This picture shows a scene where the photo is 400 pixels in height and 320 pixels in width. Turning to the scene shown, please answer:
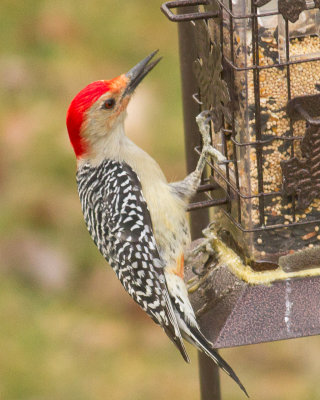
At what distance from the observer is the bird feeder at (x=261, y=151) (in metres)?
4.49

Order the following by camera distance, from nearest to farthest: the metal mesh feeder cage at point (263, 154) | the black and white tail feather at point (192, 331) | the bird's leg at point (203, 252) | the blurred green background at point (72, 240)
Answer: the metal mesh feeder cage at point (263, 154), the black and white tail feather at point (192, 331), the bird's leg at point (203, 252), the blurred green background at point (72, 240)

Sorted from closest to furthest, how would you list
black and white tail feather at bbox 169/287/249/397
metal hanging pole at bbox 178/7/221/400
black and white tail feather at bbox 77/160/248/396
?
black and white tail feather at bbox 169/287/249/397 → black and white tail feather at bbox 77/160/248/396 → metal hanging pole at bbox 178/7/221/400

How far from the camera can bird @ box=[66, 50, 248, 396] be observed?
4.87 metres

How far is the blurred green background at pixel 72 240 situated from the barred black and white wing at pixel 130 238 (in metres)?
2.29

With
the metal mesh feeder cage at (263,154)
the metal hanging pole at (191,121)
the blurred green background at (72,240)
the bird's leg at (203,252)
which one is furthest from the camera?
the blurred green background at (72,240)

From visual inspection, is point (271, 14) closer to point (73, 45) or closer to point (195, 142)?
point (195, 142)

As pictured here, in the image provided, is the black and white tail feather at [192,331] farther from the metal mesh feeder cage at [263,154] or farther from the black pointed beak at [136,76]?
the black pointed beak at [136,76]

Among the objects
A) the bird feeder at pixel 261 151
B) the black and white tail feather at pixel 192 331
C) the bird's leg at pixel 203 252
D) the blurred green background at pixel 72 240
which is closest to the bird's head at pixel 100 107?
the bird feeder at pixel 261 151

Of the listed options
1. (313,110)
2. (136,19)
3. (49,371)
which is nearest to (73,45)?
(136,19)

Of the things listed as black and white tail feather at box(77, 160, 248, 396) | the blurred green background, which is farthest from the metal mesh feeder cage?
the blurred green background

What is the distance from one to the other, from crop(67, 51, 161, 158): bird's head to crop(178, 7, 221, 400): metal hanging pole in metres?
0.18

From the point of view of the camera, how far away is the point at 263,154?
4699 mm

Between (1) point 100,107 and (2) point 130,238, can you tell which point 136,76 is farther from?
(2) point 130,238

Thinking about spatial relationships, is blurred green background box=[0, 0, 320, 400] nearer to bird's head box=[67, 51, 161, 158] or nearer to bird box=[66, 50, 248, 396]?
bird box=[66, 50, 248, 396]
